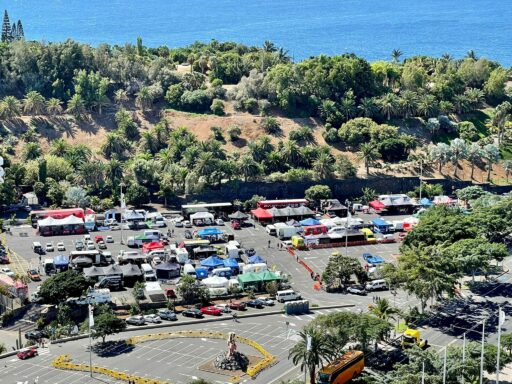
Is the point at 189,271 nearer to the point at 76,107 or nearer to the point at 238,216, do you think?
the point at 238,216

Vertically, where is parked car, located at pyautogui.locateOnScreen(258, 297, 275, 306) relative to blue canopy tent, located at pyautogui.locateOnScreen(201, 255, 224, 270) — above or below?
below

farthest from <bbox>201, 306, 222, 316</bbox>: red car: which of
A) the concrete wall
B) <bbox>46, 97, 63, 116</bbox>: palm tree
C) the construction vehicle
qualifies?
<bbox>46, 97, 63, 116</bbox>: palm tree

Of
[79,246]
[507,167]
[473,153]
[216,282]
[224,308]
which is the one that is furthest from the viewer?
[507,167]

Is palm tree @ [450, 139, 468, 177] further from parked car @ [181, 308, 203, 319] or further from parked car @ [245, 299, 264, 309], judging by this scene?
parked car @ [181, 308, 203, 319]

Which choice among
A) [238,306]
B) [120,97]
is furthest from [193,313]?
[120,97]

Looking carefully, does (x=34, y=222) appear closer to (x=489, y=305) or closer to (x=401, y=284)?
(x=401, y=284)
